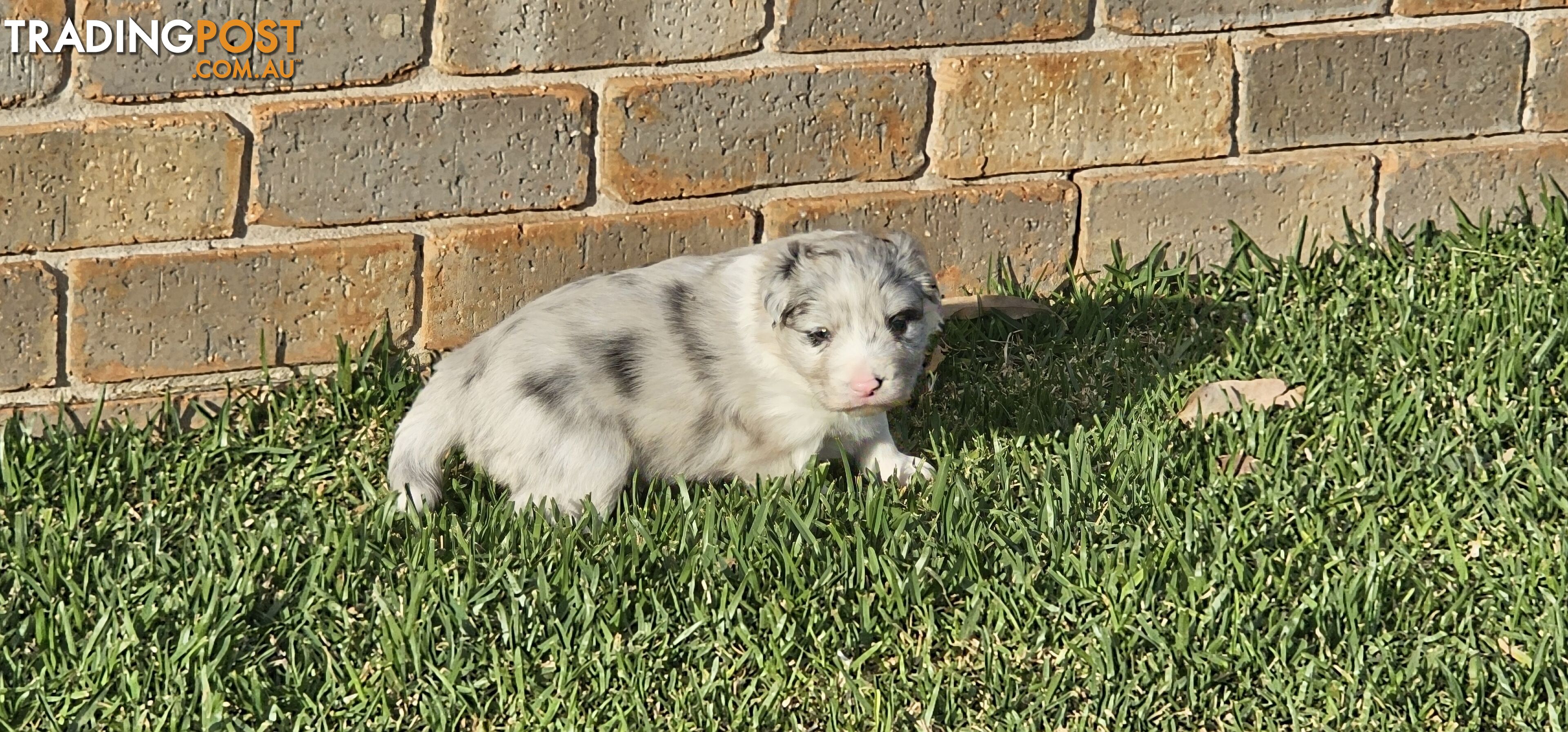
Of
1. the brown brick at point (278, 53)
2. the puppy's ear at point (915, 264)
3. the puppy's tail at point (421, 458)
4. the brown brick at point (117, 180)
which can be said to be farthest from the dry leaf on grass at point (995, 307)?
the brown brick at point (117, 180)

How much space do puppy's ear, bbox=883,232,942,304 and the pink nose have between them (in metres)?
0.24

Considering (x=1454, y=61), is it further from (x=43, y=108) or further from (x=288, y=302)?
(x=43, y=108)

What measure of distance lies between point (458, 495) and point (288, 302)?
659mm

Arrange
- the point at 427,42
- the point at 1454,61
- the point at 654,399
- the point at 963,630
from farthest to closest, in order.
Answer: the point at 1454,61, the point at 427,42, the point at 654,399, the point at 963,630

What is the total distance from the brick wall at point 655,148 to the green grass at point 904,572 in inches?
10.0

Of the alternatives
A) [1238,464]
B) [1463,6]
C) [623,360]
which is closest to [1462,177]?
[1463,6]

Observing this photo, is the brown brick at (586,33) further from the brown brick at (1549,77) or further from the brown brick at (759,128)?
the brown brick at (1549,77)

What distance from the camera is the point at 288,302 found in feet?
12.4

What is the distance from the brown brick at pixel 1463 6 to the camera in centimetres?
407

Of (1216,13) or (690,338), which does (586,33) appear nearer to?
(690,338)

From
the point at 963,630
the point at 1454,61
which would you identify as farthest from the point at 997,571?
the point at 1454,61

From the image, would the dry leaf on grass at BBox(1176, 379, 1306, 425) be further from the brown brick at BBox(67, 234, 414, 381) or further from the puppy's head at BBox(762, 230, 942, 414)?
the brown brick at BBox(67, 234, 414, 381)

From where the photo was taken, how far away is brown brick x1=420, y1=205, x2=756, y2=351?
3812 millimetres

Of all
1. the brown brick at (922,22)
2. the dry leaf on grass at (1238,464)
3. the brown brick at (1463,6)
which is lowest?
the dry leaf on grass at (1238,464)
